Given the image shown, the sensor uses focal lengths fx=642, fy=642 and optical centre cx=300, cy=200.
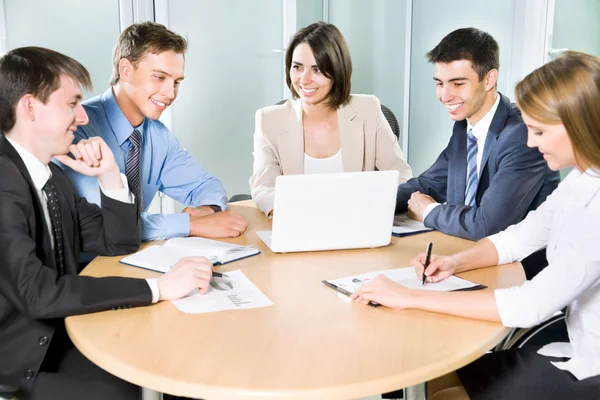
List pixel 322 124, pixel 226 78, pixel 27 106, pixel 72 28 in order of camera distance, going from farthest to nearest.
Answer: pixel 226 78, pixel 72 28, pixel 322 124, pixel 27 106

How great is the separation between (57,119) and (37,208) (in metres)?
0.23

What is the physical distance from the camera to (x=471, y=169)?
92.6 inches

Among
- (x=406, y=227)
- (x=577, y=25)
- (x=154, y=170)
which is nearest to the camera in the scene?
(x=406, y=227)

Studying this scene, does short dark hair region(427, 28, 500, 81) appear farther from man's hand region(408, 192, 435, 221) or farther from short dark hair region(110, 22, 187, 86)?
short dark hair region(110, 22, 187, 86)

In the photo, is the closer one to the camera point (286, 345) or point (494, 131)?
point (286, 345)

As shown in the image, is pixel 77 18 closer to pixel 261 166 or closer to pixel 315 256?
pixel 261 166

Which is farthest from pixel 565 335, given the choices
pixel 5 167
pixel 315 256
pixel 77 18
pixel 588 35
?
pixel 588 35

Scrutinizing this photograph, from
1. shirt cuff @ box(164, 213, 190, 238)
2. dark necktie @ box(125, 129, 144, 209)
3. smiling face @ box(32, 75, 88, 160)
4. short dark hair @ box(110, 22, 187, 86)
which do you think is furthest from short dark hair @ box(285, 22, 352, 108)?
smiling face @ box(32, 75, 88, 160)

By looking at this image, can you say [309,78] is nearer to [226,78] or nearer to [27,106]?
[27,106]

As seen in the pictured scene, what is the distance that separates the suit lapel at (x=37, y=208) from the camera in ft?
5.00

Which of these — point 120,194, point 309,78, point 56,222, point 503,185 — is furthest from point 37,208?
point 309,78

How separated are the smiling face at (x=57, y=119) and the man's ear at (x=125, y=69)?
654mm

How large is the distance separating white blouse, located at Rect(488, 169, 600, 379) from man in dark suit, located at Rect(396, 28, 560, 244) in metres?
0.47

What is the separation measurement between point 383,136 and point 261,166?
0.59 m
